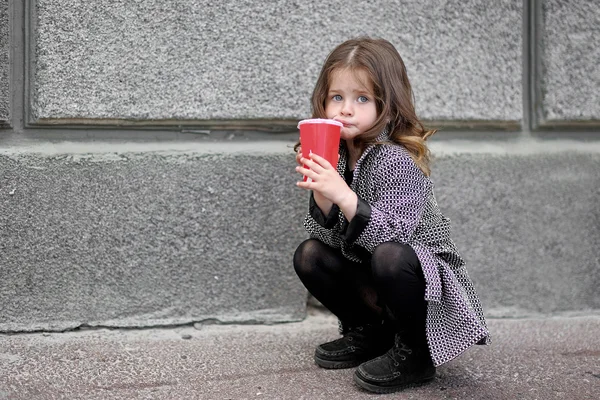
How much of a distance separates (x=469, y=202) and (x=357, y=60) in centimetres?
90

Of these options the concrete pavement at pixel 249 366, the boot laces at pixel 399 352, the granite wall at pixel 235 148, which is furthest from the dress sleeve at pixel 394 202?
the granite wall at pixel 235 148

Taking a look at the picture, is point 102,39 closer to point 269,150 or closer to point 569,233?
point 269,150

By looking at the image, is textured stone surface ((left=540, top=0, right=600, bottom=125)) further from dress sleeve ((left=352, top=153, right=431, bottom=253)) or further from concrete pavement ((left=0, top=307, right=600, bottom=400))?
dress sleeve ((left=352, top=153, right=431, bottom=253))

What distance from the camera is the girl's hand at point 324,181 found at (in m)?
2.02

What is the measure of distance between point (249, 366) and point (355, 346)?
1.10 ft

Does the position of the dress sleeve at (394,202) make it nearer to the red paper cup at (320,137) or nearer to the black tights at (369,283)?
the black tights at (369,283)

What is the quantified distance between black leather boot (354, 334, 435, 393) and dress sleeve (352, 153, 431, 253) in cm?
32

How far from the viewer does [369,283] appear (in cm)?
234

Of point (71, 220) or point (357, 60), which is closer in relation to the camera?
point (357, 60)

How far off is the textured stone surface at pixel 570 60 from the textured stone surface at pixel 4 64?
194cm

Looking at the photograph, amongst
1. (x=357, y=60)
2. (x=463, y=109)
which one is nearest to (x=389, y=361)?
(x=357, y=60)

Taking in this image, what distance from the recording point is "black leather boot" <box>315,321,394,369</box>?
2.37 m

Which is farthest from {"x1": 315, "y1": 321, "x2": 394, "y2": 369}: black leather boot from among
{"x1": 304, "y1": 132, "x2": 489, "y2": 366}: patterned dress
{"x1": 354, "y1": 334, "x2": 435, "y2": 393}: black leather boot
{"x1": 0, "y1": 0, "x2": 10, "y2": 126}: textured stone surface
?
{"x1": 0, "y1": 0, "x2": 10, "y2": 126}: textured stone surface

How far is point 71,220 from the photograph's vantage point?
8.53 feet
